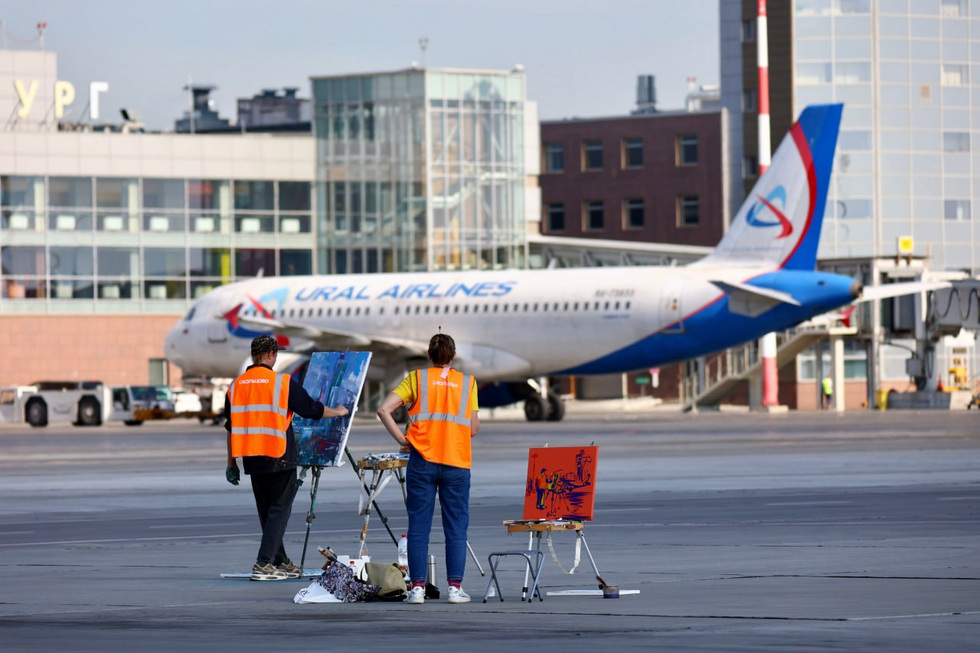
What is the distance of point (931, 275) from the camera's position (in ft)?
238

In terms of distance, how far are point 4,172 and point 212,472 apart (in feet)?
171

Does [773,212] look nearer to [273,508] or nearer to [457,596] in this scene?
[273,508]

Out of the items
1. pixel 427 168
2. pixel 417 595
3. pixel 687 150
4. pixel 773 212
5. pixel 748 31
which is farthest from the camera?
pixel 748 31

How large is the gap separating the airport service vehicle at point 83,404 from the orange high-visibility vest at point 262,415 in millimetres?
54087

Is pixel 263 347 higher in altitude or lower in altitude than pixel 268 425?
higher

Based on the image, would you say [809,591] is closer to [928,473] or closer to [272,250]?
[928,473]

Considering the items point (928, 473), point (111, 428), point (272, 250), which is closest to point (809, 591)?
point (928, 473)

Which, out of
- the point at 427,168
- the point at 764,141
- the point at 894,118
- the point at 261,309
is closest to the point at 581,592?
the point at 261,309

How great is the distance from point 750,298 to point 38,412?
28787mm

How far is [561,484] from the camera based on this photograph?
14117 mm

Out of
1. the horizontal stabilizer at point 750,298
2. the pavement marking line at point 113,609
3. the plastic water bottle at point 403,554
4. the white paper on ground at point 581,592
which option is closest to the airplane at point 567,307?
the horizontal stabilizer at point 750,298

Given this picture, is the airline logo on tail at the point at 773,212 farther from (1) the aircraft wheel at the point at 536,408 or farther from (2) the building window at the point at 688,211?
(2) the building window at the point at 688,211

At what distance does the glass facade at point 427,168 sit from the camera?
82250 millimetres

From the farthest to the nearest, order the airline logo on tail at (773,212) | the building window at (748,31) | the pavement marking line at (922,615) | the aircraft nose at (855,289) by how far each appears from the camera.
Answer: the building window at (748,31) < the airline logo on tail at (773,212) < the aircraft nose at (855,289) < the pavement marking line at (922,615)
